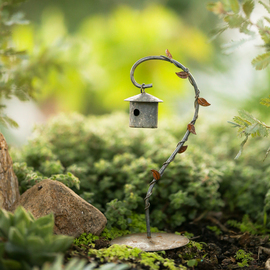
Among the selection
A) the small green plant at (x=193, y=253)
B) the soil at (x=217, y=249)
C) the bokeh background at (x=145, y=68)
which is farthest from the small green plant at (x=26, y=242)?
A: the bokeh background at (x=145, y=68)

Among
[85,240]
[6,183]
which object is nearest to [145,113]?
[85,240]

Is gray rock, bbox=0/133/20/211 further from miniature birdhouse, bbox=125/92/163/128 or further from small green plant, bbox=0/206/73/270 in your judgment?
miniature birdhouse, bbox=125/92/163/128

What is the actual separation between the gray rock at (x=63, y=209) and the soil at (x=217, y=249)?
0.41 feet

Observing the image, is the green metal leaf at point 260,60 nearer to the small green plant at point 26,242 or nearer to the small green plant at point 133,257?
the small green plant at point 133,257

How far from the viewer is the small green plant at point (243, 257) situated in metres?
1.72

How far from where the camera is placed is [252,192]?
258cm

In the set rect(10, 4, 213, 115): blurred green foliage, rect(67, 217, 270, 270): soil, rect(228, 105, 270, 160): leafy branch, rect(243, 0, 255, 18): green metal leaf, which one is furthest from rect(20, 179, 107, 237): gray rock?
rect(10, 4, 213, 115): blurred green foliage

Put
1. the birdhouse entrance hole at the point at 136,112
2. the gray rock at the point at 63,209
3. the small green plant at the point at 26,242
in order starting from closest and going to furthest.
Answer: the small green plant at the point at 26,242 → the gray rock at the point at 63,209 → the birdhouse entrance hole at the point at 136,112

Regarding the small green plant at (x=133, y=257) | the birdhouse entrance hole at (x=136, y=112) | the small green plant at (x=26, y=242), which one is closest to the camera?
the small green plant at (x=26, y=242)

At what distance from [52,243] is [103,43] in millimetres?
5315

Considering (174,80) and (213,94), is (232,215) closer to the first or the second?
(213,94)

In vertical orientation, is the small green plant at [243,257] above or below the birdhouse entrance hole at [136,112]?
below

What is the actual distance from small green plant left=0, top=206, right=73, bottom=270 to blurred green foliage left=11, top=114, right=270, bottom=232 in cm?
82

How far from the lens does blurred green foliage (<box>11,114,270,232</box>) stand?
2.21m
